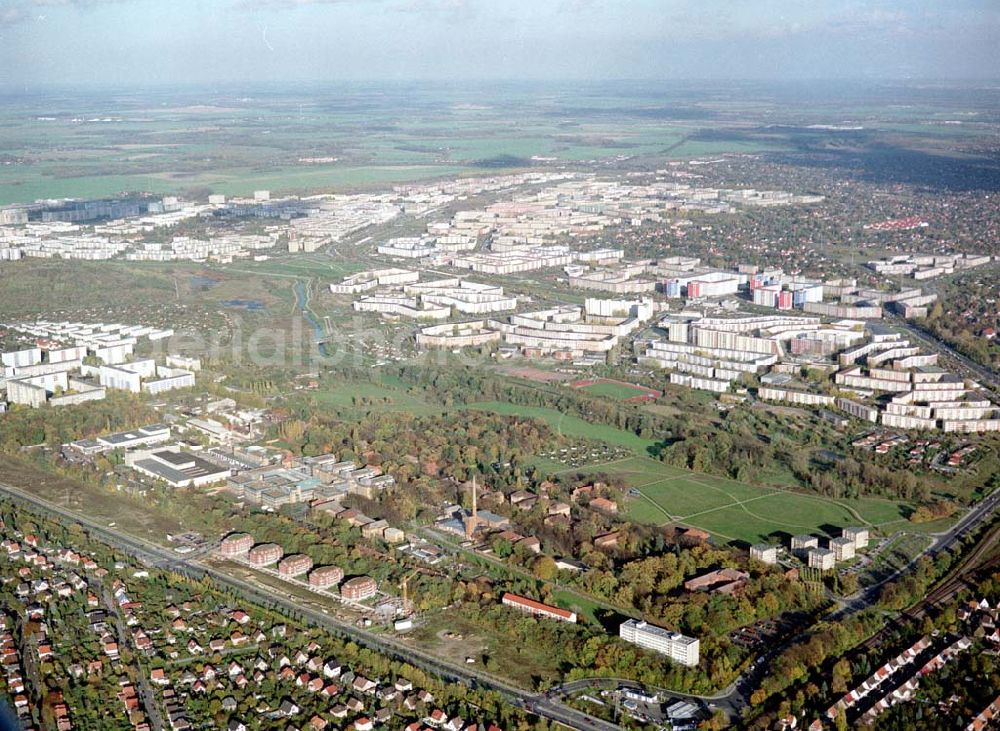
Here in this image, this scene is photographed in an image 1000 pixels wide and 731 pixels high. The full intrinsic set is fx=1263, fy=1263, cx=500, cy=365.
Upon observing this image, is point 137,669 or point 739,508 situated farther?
point 739,508

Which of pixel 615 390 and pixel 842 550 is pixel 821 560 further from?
pixel 615 390

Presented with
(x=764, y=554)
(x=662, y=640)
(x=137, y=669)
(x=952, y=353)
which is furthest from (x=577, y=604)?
(x=952, y=353)

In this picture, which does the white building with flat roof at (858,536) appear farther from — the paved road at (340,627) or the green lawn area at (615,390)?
the green lawn area at (615,390)

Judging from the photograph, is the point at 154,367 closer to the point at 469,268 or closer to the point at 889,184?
the point at 469,268

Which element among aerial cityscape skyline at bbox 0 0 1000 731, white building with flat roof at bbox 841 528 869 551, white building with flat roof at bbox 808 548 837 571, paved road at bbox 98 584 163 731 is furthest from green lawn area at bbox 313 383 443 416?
white building with flat roof at bbox 808 548 837 571

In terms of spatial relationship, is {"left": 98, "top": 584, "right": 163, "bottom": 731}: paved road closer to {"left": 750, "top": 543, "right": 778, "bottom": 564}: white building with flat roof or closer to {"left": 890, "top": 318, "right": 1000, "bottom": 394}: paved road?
{"left": 750, "top": 543, "right": 778, "bottom": 564}: white building with flat roof

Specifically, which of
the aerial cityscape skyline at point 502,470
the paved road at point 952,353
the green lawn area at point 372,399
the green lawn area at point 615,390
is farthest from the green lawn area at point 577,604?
the paved road at point 952,353

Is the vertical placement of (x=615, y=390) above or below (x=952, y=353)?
below
